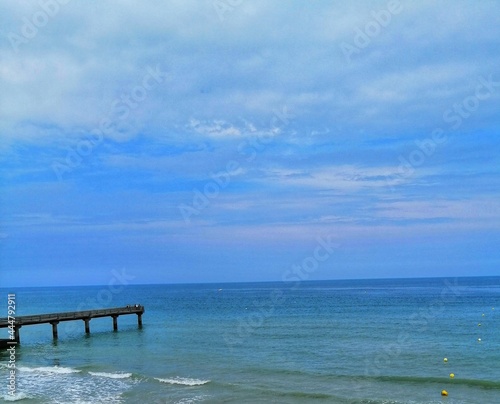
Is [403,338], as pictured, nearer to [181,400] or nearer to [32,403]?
[181,400]

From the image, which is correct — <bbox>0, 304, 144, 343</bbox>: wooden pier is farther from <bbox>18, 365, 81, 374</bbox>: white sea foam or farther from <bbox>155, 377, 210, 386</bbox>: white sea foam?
<bbox>155, 377, 210, 386</bbox>: white sea foam

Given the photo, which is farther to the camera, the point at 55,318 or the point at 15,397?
the point at 55,318

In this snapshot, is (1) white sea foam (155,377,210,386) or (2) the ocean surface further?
(1) white sea foam (155,377,210,386)

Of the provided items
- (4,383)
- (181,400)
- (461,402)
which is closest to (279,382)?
(181,400)

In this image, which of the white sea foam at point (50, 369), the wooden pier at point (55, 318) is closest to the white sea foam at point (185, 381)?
the white sea foam at point (50, 369)

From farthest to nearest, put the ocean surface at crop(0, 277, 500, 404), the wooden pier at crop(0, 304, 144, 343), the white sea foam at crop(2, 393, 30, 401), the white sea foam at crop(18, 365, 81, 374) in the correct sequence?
1. the wooden pier at crop(0, 304, 144, 343)
2. the white sea foam at crop(18, 365, 81, 374)
3. the ocean surface at crop(0, 277, 500, 404)
4. the white sea foam at crop(2, 393, 30, 401)

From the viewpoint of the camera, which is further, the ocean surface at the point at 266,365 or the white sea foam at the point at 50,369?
the white sea foam at the point at 50,369

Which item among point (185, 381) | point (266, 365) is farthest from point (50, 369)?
point (266, 365)

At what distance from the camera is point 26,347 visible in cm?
4950

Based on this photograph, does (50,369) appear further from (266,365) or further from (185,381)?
(266,365)

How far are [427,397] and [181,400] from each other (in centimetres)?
1364

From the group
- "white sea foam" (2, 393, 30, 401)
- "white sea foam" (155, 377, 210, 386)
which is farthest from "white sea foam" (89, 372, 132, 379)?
"white sea foam" (2, 393, 30, 401)

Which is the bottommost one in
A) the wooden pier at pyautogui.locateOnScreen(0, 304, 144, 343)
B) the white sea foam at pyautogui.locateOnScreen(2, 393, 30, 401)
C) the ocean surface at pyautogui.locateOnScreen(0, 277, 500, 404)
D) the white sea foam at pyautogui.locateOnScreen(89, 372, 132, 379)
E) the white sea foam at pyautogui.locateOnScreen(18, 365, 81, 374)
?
the ocean surface at pyautogui.locateOnScreen(0, 277, 500, 404)

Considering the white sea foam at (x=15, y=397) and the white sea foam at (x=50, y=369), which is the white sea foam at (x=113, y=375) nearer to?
the white sea foam at (x=50, y=369)
